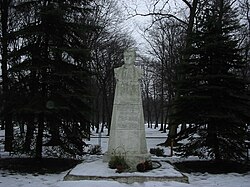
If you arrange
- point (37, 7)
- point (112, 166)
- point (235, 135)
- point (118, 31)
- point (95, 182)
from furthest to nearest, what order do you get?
point (118, 31) < point (37, 7) < point (235, 135) < point (112, 166) < point (95, 182)

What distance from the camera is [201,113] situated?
1357 centimetres

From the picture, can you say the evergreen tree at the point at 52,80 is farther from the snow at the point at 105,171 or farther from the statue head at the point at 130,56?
the snow at the point at 105,171

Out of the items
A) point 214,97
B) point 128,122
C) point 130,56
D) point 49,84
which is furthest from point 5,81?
point 214,97

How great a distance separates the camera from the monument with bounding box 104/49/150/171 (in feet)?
39.2

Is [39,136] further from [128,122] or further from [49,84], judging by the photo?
[128,122]

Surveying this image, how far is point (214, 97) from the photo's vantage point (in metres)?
13.8

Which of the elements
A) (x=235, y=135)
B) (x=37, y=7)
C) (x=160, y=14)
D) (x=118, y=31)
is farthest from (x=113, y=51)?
(x=235, y=135)

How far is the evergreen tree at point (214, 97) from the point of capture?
13.4 meters

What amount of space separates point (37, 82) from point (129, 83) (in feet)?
12.6

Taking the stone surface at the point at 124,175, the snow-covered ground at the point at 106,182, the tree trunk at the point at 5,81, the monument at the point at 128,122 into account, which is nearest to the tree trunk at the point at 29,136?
the tree trunk at the point at 5,81

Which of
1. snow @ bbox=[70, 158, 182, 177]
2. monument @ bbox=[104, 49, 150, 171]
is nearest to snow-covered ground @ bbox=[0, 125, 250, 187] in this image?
snow @ bbox=[70, 158, 182, 177]

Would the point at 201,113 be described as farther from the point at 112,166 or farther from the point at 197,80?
the point at 112,166

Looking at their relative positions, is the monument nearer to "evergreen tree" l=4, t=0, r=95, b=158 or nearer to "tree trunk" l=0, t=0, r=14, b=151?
"evergreen tree" l=4, t=0, r=95, b=158

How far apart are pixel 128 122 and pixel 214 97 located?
3.74 meters
